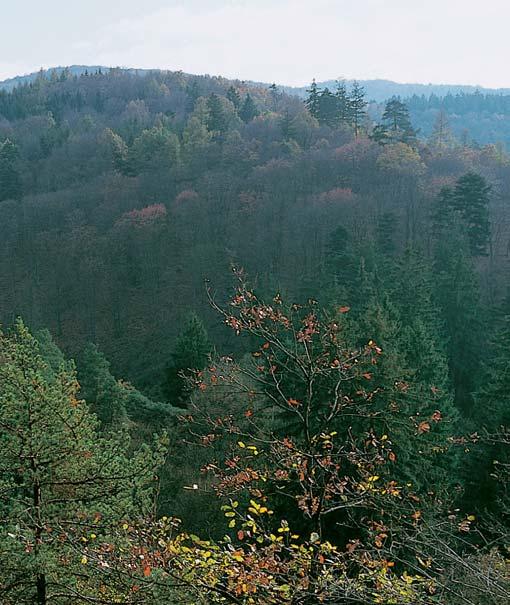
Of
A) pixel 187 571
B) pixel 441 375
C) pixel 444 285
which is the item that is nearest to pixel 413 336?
pixel 441 375

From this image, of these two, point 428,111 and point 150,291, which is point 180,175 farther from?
point 428,111

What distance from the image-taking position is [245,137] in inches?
2466

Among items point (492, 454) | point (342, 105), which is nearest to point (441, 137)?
point (342, 105)

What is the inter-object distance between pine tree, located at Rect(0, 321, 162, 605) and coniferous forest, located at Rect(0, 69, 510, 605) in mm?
32

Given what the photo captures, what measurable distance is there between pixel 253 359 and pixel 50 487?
193 inches

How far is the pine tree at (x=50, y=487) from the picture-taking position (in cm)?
562

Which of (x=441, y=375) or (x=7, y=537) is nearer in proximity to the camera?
(x=7, y=537)

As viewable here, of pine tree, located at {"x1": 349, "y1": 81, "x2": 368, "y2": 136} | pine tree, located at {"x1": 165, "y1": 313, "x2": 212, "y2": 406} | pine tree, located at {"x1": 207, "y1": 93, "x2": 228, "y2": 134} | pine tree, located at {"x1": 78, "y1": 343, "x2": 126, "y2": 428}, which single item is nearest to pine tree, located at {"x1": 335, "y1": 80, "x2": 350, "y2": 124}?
pine tree, located at {"x1": 349, "y1": 81, "x2": 368, "y2": 136}

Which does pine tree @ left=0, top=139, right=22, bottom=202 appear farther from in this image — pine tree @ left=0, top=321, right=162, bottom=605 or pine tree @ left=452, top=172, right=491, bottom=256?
pine tree @ left=0, top=321, right=162, bottom=605

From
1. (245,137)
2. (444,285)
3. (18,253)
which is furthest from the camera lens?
(245,137)

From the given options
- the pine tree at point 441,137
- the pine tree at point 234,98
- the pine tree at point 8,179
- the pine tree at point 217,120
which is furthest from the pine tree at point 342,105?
the pine tree at point 8,179

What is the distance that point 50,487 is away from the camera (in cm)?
673

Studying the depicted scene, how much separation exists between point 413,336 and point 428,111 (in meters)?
116

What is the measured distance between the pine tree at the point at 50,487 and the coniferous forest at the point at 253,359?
0.10 ft
